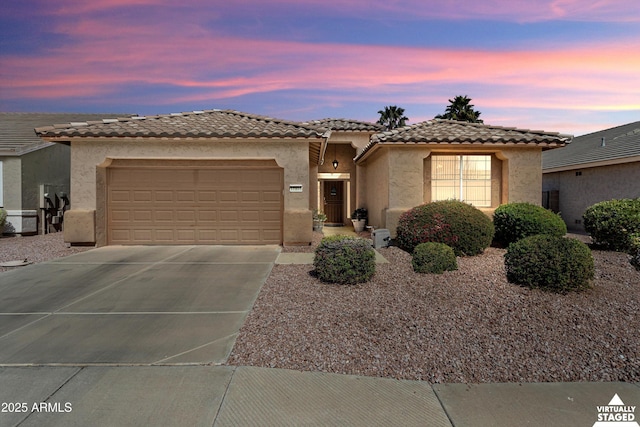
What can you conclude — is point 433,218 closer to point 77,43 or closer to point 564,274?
point 564,274

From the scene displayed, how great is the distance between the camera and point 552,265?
630 cm

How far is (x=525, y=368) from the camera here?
414cm

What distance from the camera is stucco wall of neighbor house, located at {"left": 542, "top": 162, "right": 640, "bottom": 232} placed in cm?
1580

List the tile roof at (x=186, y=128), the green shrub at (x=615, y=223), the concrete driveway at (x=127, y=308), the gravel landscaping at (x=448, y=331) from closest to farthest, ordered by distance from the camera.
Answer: the gravel landscaping at (x=448, y=331), the concrete driveway at (x=127, y=308), the green shrub at (x=615, y=223), the tile roof at (x=186, y=128)

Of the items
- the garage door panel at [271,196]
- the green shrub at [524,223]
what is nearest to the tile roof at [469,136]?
the green shrub at [524,223]

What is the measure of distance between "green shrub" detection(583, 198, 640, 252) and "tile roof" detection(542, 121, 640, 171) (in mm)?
6567

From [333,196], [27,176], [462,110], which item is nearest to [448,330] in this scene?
[333,196]

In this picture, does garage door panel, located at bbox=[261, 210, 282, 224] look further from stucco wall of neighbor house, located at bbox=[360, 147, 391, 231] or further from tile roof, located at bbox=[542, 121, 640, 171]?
tile roof, located at bbox=[542, 121, 640, 171]

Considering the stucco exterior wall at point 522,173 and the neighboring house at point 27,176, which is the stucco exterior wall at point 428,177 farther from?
the neighboring house at point 27,176

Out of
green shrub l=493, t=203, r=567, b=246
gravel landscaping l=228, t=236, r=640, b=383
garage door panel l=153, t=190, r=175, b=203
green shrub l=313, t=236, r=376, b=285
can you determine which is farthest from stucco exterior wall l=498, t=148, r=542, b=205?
garage door panel l=153, t=190, r=175, b=203

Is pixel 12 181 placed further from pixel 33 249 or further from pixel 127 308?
pixel 127 308

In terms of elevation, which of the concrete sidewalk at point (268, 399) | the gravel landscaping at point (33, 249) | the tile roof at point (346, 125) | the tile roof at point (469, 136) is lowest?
the concrete sidewalk at point (268, 399)

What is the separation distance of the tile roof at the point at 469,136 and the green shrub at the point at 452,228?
10.1 feet

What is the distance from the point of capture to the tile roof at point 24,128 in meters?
15.4
